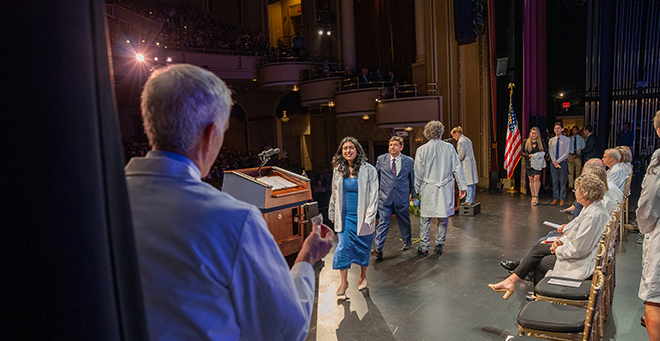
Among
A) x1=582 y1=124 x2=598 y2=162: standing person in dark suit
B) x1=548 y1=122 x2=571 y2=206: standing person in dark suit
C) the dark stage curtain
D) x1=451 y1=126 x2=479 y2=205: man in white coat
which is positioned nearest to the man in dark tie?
x1=582 y1=124 x2=598 y2=162: standing person in dark suit

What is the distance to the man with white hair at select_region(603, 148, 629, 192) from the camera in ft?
15.5

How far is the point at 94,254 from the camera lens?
0.47 meters

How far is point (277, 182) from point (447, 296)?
1.87m

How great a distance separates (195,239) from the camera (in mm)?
761

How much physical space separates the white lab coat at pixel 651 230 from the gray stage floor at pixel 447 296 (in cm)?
75

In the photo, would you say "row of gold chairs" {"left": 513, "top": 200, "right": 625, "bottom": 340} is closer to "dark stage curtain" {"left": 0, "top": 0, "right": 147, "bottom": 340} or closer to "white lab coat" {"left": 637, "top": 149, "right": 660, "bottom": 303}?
"white lab coat" {"left": 637, "top": 149, "right": 660, "bottom": 303}

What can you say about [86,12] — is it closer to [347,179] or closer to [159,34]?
[347,179]

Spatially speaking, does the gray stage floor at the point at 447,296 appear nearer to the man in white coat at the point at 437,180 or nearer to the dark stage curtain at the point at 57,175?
the man in white coat at the point at 437,180

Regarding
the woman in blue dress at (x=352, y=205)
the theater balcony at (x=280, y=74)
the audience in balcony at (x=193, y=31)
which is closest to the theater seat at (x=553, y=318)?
the woman in blue dress at (x=352, y=205)

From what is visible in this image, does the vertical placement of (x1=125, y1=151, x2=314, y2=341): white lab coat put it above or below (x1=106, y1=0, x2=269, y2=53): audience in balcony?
below

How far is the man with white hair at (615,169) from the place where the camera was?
15.5ft

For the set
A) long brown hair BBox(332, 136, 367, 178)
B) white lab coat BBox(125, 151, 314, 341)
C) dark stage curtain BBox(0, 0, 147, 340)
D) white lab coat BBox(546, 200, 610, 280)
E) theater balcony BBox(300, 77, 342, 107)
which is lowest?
white lab coat BBox(546, 200, 610, 280)

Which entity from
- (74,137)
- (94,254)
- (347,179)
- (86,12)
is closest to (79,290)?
(94,254)

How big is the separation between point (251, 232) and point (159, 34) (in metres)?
13.0
